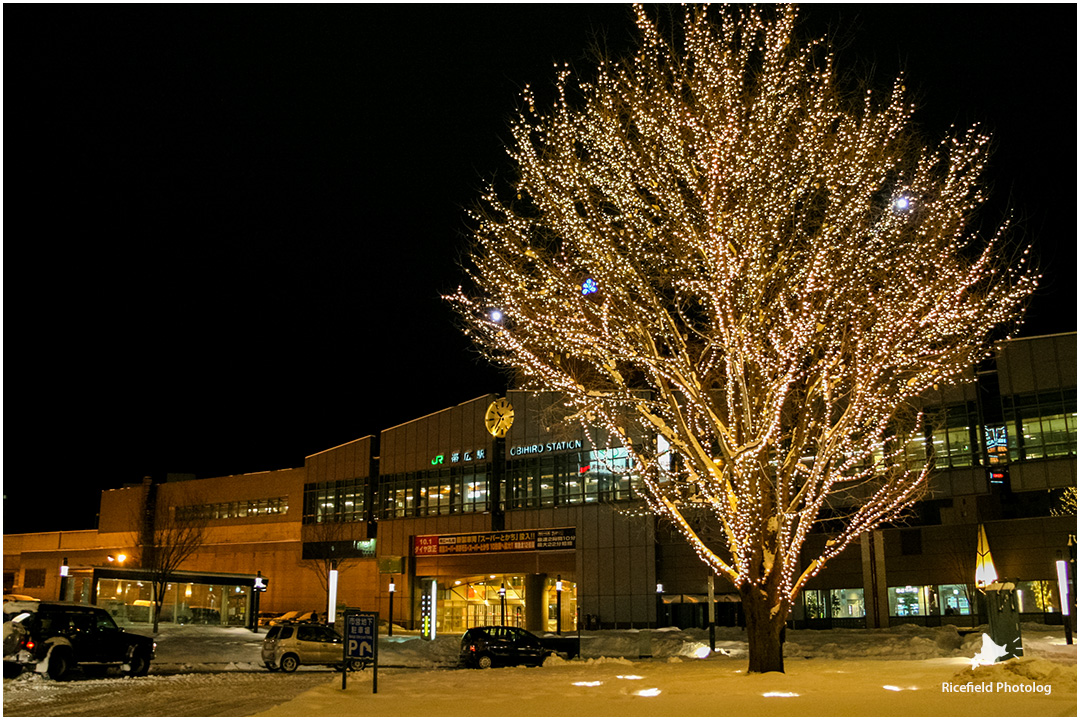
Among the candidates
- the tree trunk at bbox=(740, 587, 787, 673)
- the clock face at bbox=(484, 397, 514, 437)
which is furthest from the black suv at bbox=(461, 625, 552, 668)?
the clock face at bbox=(484, 397, 514, 437)

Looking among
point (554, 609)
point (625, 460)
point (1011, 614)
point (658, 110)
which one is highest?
point (658, 110)

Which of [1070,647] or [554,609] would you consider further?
[554,609]

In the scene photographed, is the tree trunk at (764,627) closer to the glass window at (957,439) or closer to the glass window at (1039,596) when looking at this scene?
the glass window at (957,439)

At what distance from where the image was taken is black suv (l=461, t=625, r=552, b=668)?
25.9 m

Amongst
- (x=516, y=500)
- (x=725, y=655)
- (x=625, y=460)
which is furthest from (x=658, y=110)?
(x=516, y=500)

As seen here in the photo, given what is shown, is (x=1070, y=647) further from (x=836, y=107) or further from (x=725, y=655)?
(x=836, y=107)

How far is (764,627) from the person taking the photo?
16.2 meters

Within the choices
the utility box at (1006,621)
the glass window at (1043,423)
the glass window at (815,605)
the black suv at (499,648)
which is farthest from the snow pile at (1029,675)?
the glass window at (815,605)

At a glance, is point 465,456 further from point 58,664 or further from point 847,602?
point 58,664

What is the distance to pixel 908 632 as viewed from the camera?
1312 inches

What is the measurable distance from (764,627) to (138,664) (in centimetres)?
1485

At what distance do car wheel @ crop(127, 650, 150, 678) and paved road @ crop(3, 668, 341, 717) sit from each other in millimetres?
308

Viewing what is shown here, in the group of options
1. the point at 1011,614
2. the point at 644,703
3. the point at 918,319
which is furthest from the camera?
the point at 1011,614

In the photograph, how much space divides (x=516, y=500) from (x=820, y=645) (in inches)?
967
